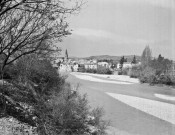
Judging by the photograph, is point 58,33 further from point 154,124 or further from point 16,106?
point 154,124

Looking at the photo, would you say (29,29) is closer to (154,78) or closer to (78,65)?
(154,78)

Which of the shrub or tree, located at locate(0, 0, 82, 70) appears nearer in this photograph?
tree, located at locate(0, 0, 82, 70)

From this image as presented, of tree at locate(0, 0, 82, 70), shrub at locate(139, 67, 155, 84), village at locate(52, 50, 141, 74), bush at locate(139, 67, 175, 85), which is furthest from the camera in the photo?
shrub at locate(139, 67, 155, 84)

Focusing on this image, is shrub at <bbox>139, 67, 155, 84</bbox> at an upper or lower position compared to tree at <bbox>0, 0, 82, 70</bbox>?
lower

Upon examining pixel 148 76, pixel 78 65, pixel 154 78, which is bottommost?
pixel 154 78

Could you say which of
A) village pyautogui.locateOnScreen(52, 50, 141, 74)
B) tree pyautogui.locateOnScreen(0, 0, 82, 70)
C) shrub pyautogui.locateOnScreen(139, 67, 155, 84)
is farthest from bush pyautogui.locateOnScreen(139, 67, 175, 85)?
→ tree pyautogui.locateOnScreen(0, 0, 82, 70)

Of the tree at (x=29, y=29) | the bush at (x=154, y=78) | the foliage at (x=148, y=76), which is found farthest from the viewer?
the foliage at (x=148, y=76)

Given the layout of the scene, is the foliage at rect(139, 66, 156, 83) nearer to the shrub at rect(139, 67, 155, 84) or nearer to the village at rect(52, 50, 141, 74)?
the shrub at rect(139, 67, 155, 84)

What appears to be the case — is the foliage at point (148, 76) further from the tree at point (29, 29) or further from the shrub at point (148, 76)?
the tree at point (29, 29)

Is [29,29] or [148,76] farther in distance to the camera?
[148,76]

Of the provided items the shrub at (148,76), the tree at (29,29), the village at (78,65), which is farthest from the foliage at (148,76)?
the tree at (29,29)

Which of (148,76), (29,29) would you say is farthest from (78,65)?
(29,29)

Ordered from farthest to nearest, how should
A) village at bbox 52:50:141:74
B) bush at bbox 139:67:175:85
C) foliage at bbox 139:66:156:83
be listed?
1. foliage at bbox 139:66:156:83
2. bush at bbox 139:67:175:85
3. village at bbox 52:50:141:74

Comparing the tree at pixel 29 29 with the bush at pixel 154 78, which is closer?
the tree at pixel 29 29
